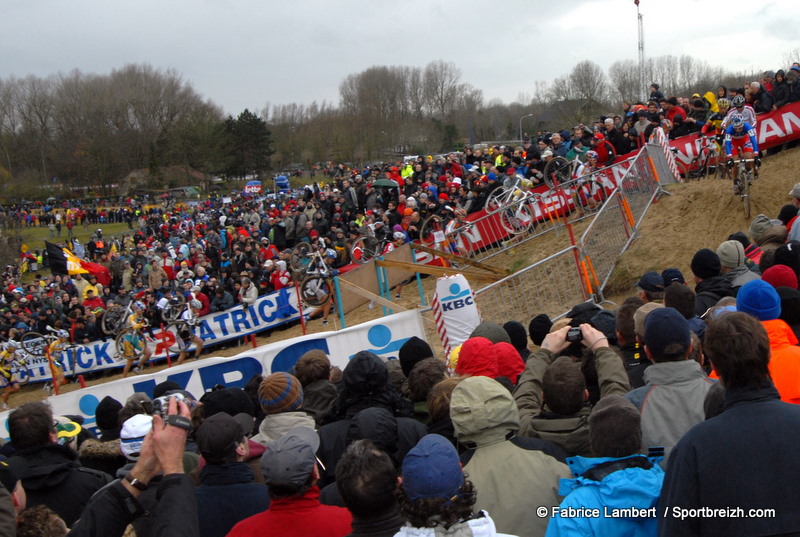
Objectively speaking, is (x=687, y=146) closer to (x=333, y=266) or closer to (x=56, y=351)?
(x=333, y=266)

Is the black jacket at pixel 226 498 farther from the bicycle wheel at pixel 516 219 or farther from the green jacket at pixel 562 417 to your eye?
the bicycle wheel at pixel 516 219

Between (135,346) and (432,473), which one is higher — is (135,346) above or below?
below

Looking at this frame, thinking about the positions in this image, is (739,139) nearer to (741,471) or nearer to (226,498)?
(741,471)

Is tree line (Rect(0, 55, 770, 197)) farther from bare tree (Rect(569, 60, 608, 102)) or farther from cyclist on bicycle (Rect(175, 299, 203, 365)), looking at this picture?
cyclist on bicycle (Rect(175, 299, 203, 365))

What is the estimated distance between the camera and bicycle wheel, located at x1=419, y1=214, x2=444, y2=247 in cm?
1652

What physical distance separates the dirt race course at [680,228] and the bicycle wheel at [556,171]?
1271 millimetres

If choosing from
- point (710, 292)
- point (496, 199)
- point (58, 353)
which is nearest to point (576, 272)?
point (710, 292)

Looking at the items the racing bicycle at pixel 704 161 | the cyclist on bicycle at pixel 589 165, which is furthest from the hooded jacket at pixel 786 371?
the racing bicycle at pixel 704 161

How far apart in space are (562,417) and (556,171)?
13156 millimetres

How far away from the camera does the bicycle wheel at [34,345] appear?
19.0 meters

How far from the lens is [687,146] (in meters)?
16.1

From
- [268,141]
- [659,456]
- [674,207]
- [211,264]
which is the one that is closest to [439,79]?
[268,141]

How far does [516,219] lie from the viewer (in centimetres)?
1599

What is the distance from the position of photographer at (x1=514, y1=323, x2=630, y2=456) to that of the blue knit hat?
0.88m
